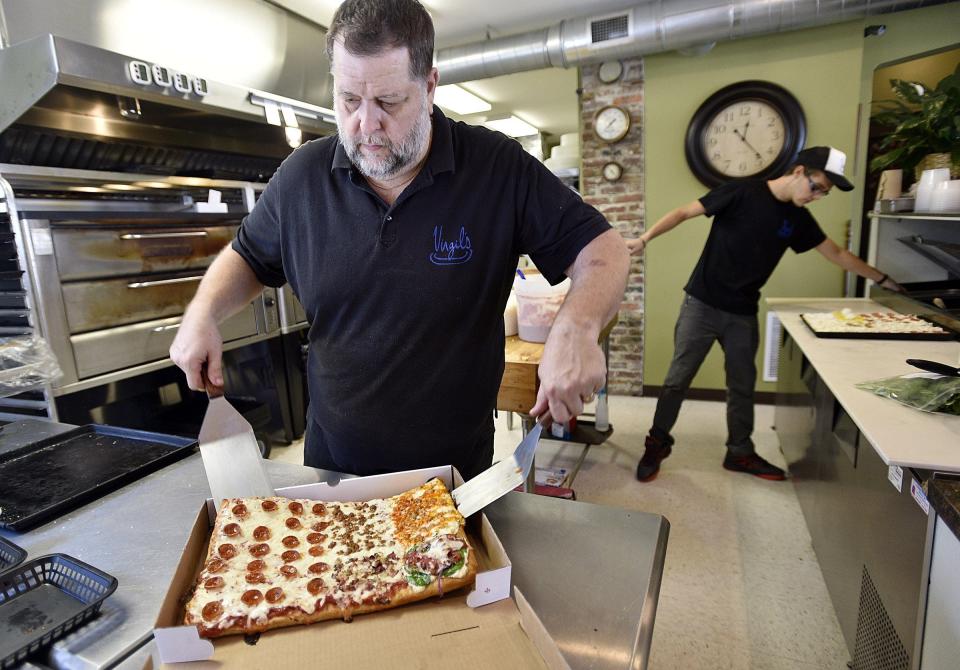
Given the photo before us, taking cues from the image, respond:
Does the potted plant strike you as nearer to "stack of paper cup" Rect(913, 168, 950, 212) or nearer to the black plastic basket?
"stack of paper cup" Rect(913, 168, 950, 212)

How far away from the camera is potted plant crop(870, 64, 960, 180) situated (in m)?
2.42

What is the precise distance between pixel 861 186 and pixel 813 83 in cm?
82

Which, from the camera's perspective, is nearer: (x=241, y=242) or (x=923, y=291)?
(x=241, y=242)

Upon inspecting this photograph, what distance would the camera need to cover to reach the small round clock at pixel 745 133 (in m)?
3.70

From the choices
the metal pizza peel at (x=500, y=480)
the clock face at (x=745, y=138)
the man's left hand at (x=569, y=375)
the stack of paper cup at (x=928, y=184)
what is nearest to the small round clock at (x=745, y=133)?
the clock face at (x=745, y=138)

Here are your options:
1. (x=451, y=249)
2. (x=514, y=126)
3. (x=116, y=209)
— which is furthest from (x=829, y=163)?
(x=514, y=126)

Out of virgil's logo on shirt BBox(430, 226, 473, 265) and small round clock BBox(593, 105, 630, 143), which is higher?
small round clock BBox(593, 105, 630, 143)

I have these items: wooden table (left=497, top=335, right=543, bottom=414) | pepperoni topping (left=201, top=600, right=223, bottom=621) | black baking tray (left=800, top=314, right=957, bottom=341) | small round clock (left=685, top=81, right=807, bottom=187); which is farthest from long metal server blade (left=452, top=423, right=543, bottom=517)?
small round clock (left=685, top=81, right=807, bottom=187)

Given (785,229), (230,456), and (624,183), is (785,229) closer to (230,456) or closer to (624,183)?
(624,183)

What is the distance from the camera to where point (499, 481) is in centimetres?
92

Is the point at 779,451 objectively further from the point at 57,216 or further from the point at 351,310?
the point at 57,216

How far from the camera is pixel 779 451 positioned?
333 centimetres

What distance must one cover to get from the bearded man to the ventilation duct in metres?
2.89

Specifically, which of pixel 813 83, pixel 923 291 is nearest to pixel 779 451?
pixel 923 291
